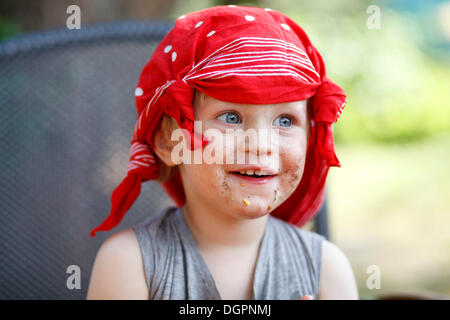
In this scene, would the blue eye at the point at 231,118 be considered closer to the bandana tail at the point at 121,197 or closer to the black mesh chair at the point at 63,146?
the bandana tail at the point at 121,197

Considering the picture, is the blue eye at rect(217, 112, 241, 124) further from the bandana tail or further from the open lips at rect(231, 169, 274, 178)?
the bandana tail

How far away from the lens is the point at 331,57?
4.43 m

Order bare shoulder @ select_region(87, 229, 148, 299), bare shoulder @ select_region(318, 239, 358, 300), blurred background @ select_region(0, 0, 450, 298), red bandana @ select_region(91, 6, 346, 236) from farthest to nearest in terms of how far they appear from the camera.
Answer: blurred background @ select_region(0, 0, 450, 298), bare shoulder @ select_region(318, 239, 358, 300), bare shoulder @ select_region(87, 229, 148, 299), red bandana @ select_region(91, 6, 346, 236)

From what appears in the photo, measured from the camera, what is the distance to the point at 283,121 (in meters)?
0.95

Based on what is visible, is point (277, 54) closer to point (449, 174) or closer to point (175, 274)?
point (175, 274)

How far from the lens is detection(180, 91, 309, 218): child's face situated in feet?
3.00

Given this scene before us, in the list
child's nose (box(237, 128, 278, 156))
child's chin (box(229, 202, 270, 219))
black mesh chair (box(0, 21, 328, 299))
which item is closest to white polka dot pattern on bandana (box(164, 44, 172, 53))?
child's nose (box(237, 128, 278, 156))

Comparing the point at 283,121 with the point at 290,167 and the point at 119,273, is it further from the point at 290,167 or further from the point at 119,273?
the point at 119,273

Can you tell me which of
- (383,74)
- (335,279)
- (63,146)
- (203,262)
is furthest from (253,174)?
(383,74)

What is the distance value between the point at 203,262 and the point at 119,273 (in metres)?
0.17

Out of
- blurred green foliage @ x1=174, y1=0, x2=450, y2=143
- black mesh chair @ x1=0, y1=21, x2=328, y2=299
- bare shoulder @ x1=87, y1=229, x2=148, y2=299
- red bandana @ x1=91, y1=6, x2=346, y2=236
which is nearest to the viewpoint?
red bandana @ x1=91, y1=6, x2=346, y2=236

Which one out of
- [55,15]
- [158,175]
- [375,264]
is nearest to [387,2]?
[375,264]

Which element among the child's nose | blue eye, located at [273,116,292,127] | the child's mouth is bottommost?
the child's mouth

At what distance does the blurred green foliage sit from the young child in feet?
10.8
